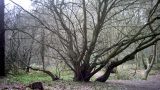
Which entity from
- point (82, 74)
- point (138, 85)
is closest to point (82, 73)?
point (82, 74)

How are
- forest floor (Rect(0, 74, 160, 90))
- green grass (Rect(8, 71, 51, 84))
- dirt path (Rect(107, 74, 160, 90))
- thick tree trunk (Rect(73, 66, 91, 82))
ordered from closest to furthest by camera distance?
forest floor (Rect(0, 74, 160, 90)), dirt path (Rect(107, 74, 160, 90)), green grass (Rect(8, 71, 51, 84)), thick tree trunk (Rect(73, 66, 91, 82))

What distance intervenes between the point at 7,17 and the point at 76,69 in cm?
839

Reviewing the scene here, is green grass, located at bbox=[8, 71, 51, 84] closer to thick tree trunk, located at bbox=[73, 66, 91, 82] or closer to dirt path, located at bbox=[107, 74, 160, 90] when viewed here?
thick tree trunk, located at bbox=[73, 66, 91, 82]

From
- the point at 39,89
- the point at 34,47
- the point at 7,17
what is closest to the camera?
the point at 39,89

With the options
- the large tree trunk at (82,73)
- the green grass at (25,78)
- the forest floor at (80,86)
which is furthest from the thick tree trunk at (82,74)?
the green grass at (25,78)

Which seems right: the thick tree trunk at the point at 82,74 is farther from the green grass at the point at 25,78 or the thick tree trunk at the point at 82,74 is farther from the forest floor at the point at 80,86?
the green grass at the point at 25,78

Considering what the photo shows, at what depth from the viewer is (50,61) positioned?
85.9 feet

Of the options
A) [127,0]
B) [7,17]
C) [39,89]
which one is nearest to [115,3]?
[127,0]

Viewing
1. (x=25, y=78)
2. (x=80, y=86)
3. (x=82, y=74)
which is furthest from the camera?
(x=25, y=78)

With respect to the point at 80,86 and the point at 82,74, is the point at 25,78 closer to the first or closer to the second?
the point at 82,74

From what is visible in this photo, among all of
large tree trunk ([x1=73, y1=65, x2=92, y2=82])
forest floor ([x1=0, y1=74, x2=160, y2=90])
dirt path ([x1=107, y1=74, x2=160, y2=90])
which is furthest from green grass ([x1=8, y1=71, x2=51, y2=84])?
dirt path ([x1=107, y1=74, x2=160, y2=90])

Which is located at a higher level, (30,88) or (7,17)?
(7,17)

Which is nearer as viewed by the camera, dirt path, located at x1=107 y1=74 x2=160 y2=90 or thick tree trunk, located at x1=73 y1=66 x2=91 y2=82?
dirt path, located at x1=107 y1=74 x2=160 y2=90

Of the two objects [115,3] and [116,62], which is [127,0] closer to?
[115,3]
